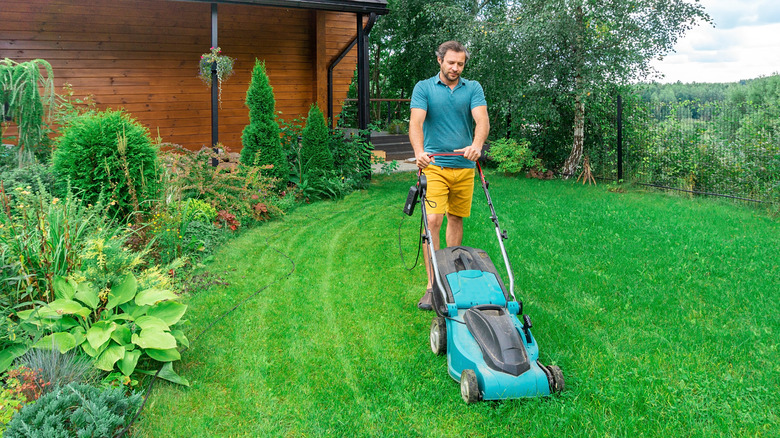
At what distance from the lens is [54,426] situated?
92.2 inches

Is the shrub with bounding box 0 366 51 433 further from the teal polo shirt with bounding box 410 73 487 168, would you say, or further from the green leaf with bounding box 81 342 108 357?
the teal polo shirt with bounding box 410 73 487 168

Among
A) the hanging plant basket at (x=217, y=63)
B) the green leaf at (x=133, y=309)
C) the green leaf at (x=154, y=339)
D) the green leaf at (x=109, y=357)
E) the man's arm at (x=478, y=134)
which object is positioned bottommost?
the green leaf at (x=109, y=357)

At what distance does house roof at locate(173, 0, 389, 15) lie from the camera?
875cm

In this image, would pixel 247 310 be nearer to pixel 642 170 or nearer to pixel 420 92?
pixel 420 92

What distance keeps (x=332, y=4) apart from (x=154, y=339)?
25.0ft

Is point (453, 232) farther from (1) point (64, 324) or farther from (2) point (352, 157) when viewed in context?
(2) point (352, 157)

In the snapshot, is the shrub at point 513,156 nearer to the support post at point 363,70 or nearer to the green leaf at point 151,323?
the support post at point 363,70

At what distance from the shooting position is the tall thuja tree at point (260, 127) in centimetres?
808

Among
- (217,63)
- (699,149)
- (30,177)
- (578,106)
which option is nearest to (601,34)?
(578,106)

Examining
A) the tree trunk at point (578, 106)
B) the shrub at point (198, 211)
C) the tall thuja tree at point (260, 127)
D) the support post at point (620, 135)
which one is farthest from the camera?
the tree trunk at point (578, 106)

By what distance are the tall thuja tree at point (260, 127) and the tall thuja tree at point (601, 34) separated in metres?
4.78

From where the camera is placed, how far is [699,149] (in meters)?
8.80

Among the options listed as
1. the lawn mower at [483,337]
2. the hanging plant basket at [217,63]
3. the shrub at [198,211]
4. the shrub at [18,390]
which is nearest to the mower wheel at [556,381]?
the lawn mower at [483,337]

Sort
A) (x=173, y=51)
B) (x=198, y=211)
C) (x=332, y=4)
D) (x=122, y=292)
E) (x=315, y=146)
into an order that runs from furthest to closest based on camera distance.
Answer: (x=173, y=51) < (x=332, y=4) < (x=315, y=146) < (x=198, y=211) < (x=122, y=292)
